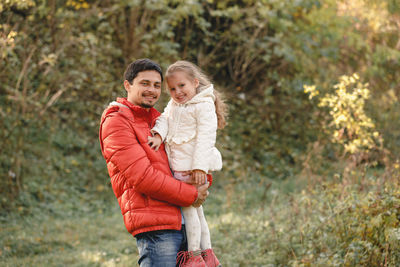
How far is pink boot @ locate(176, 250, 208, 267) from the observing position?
261cm

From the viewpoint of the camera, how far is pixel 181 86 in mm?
2922

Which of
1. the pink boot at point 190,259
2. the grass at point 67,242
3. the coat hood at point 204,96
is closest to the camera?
the pink boot at point 190,259

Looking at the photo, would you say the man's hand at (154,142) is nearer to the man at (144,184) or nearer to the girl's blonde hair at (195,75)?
the man at (144,184)

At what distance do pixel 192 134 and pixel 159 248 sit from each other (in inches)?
29.1

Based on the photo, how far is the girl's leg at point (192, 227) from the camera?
2.67m

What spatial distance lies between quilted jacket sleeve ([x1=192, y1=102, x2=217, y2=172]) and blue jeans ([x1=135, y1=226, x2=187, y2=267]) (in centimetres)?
44

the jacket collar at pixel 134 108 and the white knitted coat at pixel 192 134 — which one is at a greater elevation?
the jacket collar at pixel 134 108

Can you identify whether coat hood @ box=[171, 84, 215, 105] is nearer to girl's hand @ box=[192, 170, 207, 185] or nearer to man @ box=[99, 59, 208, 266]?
man @ box=[99, 59, 208, 266]

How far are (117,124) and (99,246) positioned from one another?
3591mm

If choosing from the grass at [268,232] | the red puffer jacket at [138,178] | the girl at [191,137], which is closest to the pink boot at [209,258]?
the girl at [191,137]

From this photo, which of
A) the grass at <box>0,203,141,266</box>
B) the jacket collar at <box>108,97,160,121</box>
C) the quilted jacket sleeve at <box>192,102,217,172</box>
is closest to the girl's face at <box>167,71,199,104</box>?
the quilted jacket sleeve at <box>192,102,217,172</box>

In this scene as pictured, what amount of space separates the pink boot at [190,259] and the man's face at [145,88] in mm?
943

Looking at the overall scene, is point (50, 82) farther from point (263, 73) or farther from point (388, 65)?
point (388, 65)

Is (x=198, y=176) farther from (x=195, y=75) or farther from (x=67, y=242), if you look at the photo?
(x=67, y=242)
